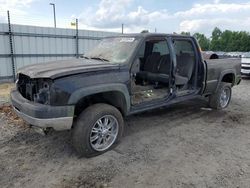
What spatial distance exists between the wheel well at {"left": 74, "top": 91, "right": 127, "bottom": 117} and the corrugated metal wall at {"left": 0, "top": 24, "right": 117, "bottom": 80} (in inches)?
306

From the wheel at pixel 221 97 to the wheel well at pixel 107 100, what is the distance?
2.98m

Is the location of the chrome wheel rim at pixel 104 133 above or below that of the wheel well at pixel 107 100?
below

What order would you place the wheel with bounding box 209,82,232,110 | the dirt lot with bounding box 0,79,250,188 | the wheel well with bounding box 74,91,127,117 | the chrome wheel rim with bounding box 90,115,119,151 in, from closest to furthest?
the dirt lot with bounding box 0,79,250,188, the chrome wheel rim with bounding box 90,115,119,151, the wheel well with bounding box 74,91,127,117, the wheel with bounding box 209,82,232,110

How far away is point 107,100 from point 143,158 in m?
1.05

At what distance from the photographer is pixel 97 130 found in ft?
12.7

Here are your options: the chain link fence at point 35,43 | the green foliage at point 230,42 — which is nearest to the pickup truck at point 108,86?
the chain link fence at point 35,43

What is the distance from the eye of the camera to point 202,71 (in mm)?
5633

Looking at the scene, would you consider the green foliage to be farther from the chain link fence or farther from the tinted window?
the tinted window

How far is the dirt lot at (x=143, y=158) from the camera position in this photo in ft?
10.6

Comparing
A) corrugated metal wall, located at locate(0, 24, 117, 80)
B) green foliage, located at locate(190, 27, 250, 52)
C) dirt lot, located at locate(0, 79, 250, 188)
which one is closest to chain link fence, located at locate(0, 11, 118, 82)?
corrugated metal wall, located at locate(0, 24, 117, 80)

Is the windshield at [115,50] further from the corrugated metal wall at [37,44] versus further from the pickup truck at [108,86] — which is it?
the corrugated metal wall at [37,44]

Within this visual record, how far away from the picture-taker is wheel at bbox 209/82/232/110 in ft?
20.4

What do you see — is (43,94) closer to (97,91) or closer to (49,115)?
(49,115)

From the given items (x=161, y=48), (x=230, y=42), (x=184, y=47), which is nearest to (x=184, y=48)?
(x=184, y=47)
